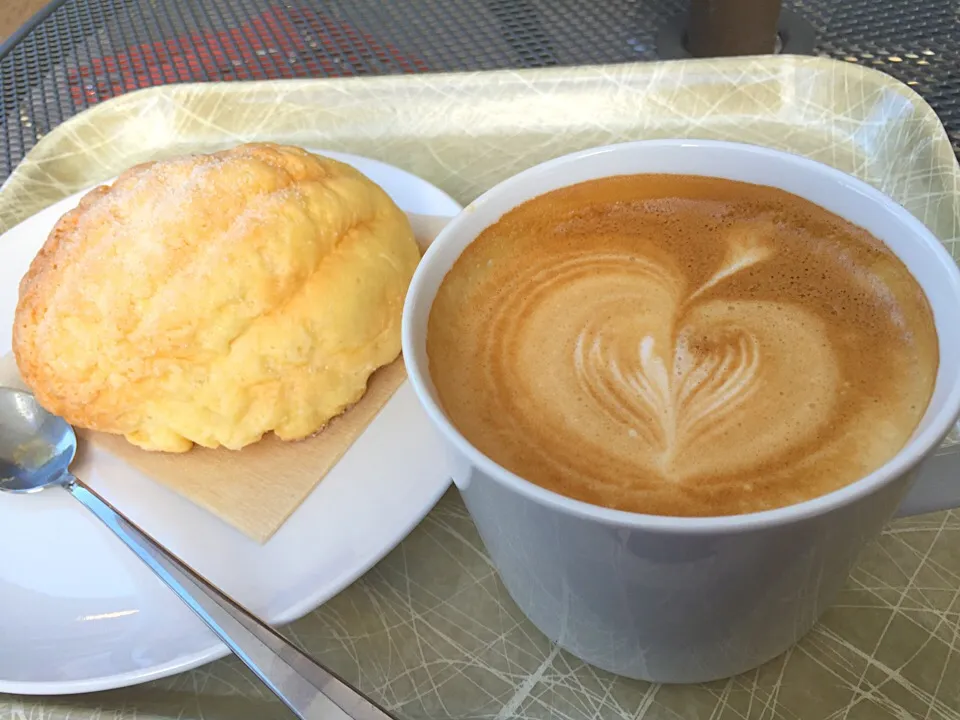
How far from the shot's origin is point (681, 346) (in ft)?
1.96

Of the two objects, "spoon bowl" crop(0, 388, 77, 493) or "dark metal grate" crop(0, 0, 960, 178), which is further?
"dark metal grate" crop(0, 0, 960, 178)

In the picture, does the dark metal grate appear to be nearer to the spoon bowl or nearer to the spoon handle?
the spoon bowl

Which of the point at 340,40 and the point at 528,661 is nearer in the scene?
the point at 528,661

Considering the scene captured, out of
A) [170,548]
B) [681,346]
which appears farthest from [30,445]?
[681,346]

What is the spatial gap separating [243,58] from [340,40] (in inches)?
6.5

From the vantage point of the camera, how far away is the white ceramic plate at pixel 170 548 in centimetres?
66

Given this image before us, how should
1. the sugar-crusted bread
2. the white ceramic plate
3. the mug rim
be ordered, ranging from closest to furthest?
the mug rim
the white ceramic plate
the sugar-crusted bread

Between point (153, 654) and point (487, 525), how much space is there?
31 centimetres

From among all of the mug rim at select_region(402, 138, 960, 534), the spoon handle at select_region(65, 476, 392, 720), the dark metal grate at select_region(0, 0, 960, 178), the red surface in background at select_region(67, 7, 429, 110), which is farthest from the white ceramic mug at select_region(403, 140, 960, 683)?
the red surface in background at select_region(67, 7, 429, 110)

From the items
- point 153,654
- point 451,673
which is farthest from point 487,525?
point 153,654

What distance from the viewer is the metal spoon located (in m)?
0.56

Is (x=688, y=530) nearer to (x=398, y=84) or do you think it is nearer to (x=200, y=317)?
(x=200, y=317)

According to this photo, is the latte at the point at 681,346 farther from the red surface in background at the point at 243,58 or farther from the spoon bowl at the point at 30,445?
the red surface in background at the point at 243,58

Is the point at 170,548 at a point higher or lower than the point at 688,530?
lower
